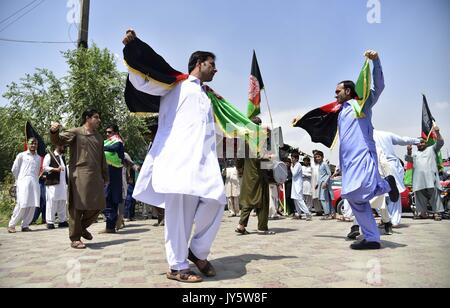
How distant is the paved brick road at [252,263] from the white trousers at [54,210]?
247cm

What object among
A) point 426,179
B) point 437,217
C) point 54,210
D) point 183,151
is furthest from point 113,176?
point 437,217

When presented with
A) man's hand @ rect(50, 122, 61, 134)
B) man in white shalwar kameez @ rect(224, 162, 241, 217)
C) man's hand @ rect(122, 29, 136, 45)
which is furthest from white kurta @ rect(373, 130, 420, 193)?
man in white shalwar kameez @ rect(224, 162, 241, 217)

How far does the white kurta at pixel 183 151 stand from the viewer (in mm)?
3225

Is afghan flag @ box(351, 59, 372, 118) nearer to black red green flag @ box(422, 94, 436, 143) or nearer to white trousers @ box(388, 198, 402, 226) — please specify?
white trousers @ box(388, 198, 402, 226)

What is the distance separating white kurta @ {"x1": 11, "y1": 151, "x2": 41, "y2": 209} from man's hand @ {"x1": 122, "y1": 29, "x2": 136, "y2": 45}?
5.90 m

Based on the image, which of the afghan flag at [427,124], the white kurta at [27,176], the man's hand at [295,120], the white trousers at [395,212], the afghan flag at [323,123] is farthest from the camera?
the afghan flag at [427,124]

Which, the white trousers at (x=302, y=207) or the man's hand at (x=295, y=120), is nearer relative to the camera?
the man's hand at (x=295, y=120)

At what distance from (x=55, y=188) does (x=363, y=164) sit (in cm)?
697

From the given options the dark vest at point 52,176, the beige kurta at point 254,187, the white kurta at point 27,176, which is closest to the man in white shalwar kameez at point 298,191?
the beige kurta at point 254,187

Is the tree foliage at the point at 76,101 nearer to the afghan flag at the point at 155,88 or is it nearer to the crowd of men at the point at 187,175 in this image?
the crowd of men at the point at 187,175
